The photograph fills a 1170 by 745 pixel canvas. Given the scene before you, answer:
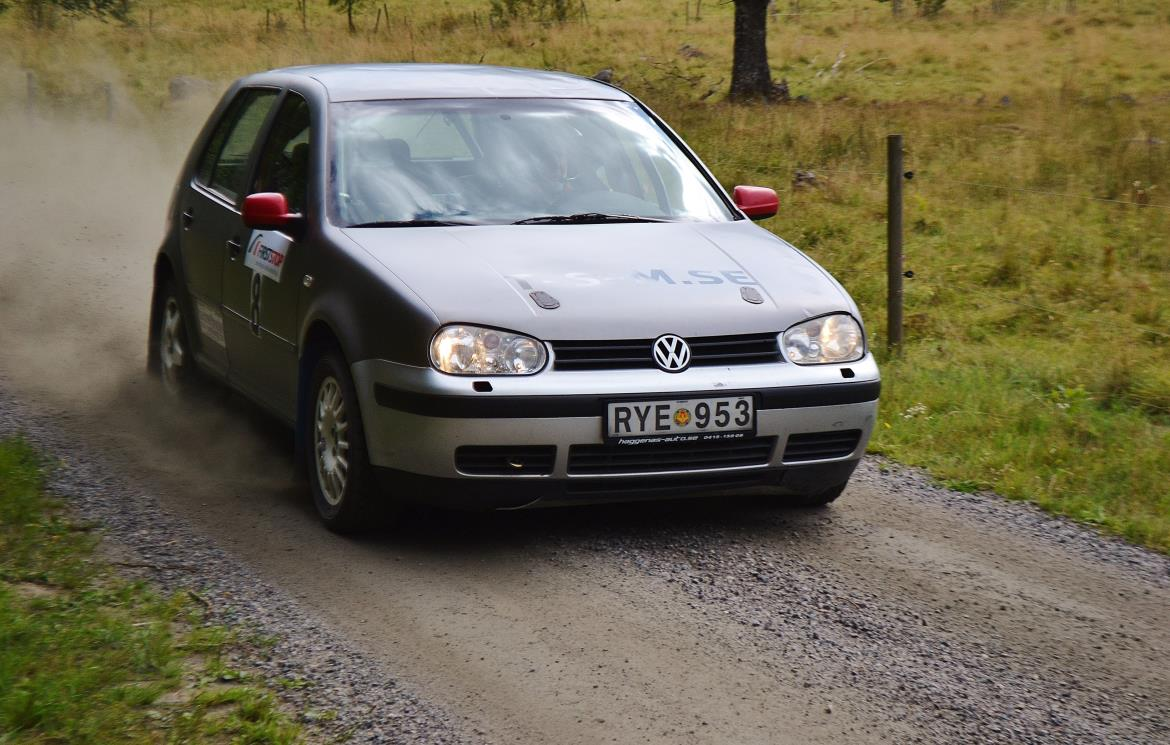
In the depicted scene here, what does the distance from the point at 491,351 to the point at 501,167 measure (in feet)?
Result: 4.52

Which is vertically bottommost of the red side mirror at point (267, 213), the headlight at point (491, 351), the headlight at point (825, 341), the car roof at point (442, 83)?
the headlight at point (825, 341)

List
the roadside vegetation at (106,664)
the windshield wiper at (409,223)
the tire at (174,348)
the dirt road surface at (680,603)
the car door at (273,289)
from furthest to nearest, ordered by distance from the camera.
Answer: the tire at (174,348)
the car door at (273,289)
the windshield wiper at (409,223)
the dirt road surface at (680,603)
the roadside vegetation at (106,664)

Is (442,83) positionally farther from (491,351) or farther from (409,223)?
(491,351)

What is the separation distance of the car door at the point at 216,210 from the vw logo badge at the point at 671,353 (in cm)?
235

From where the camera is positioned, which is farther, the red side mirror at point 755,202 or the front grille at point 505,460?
the red side mirror at point 755,202

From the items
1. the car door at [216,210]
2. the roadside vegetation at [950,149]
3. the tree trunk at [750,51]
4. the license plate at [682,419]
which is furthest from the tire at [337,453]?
the tree trunk at [750,51]

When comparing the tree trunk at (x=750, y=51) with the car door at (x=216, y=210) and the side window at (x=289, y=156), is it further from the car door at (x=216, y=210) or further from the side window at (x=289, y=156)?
the side window at (x=289, y=156)

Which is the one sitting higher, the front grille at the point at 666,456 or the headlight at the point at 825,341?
the headlight at the point at 825,341

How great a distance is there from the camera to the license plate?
4895 millimetres

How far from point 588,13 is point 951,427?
1247 inches

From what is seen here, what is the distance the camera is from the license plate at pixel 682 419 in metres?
4.89

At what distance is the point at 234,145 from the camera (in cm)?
696

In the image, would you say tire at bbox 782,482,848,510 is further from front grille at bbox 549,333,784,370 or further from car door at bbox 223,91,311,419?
car door at bbox 223,91,311,419

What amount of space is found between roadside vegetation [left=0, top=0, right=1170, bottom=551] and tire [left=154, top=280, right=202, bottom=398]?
3.42 m
